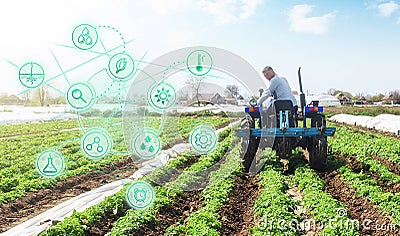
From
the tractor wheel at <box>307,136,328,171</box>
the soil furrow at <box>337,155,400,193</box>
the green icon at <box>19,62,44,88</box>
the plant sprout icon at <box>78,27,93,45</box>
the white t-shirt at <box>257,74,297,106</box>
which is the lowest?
the soil furrow at <box>337,155,400,193</box>

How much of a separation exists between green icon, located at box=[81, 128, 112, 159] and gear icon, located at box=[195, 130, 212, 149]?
161cm

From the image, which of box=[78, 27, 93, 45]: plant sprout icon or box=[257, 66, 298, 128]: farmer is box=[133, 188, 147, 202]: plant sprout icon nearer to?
box=[78, 27, 93, 45]: plant sprout icon

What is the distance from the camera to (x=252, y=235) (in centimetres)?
665

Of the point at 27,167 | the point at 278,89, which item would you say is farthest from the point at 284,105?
the point at 27,167

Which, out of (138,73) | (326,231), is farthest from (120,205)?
(326,231)

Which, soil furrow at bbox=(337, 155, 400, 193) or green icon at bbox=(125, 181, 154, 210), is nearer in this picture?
green icon at bbox=(125, 181, 154, 210)

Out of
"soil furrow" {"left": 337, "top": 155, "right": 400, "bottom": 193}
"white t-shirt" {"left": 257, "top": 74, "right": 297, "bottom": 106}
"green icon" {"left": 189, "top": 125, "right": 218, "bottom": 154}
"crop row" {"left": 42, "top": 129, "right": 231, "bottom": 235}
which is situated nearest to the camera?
"crop row" {"left": 42, "top": 129, "right": 231, "bottom": 235}

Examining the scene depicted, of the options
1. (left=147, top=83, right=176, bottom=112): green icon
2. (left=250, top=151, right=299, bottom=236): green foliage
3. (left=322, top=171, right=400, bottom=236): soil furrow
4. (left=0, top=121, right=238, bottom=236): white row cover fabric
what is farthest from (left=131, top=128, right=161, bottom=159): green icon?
(left=322, top=171, right=400, bottom=236): soil furrow

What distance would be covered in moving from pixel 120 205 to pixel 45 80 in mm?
3455

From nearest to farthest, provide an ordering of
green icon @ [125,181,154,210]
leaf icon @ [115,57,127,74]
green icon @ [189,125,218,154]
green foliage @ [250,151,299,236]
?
leaf icon @ [115,57,127,74] → green foliage @ [250,151,299,236] → green icon @ [189,125,218,154] → green icon @ [125,181,154,210]

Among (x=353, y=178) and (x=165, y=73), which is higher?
(x=165, y=73)

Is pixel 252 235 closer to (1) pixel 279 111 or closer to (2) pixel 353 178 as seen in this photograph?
(2) pixel 353 178

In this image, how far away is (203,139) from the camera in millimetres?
7859

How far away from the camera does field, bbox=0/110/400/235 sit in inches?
279
